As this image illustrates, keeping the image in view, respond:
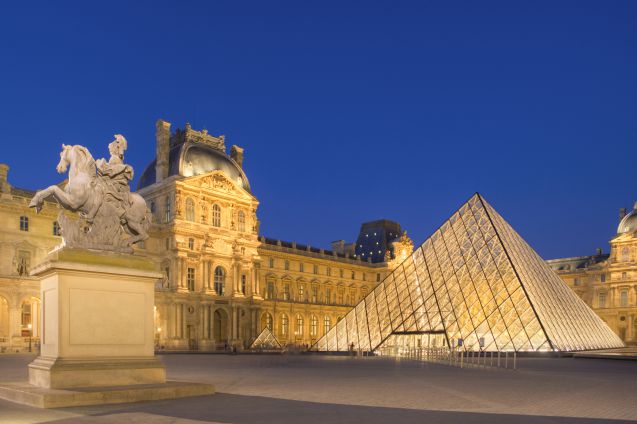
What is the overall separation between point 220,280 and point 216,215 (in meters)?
5.18

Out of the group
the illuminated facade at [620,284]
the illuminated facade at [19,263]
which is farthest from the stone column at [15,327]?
the illuminated facade at [620,284]

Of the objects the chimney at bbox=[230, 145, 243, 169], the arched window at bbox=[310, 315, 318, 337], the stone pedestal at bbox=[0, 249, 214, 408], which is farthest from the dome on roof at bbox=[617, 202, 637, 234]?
the stone pedestal at bbox=[0, 249, 214, 408]

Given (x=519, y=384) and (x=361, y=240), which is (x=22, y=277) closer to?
(x=519, y=384)

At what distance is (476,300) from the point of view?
31.3 m

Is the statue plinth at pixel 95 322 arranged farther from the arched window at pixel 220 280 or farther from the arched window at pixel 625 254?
the arched window at pixel 625 254

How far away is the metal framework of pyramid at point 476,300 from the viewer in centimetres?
2959

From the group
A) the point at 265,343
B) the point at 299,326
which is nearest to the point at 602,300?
the point at 299,326

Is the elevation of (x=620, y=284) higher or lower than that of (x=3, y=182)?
lower

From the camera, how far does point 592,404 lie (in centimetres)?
903

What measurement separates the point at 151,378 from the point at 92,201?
2691 millimetres

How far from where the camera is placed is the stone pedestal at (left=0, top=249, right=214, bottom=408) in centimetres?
839

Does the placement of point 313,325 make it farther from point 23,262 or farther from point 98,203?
point 98,203

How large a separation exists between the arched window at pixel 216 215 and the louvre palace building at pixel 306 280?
0.14 m

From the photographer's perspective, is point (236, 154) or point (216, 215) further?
point (236, 154)
